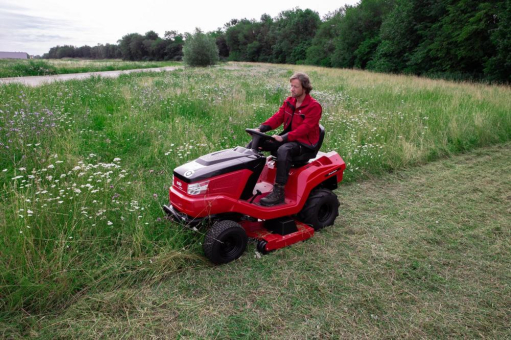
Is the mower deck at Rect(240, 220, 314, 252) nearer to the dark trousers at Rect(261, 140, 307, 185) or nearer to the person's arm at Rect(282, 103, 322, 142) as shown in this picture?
the dark trousers at Rect(261, 140, 307, 185)

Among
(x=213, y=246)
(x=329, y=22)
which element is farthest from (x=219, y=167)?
(x=329, y=22)

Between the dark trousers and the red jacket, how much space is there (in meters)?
0.09

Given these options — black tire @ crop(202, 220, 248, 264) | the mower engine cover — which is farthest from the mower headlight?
black tire @ crop(202, 220, 248, 264)

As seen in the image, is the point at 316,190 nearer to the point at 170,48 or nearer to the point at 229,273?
the point at 229,273

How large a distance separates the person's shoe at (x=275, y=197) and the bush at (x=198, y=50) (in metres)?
36.0

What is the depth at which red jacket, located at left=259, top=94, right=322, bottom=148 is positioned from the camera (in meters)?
3.75

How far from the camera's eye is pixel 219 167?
331cm

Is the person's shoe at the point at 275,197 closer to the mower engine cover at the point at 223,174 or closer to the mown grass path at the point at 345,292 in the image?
the mower engine cover at the point at 223,174

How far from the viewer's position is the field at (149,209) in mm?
2748

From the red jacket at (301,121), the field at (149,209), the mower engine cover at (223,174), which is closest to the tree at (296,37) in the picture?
the field at (149,209)

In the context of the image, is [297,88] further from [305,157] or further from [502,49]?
[502,49]

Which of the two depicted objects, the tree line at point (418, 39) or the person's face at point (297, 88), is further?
the tree line at point (418, 39)

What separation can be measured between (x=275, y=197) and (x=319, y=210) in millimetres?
728

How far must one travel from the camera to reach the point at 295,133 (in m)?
3.73
